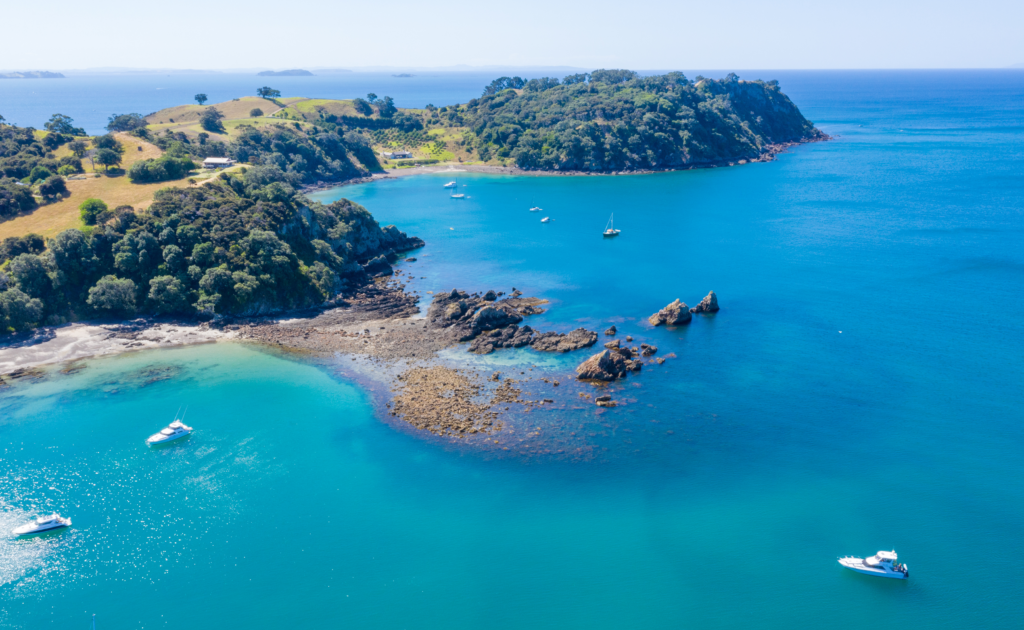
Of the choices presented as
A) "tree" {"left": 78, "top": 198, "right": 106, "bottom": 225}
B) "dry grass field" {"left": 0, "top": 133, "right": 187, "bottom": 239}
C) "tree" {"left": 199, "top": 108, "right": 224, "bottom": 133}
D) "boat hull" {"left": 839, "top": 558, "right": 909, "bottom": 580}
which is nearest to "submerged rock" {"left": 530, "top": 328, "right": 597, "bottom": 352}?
"boat hull" {"left": 839, "top": 558, "right": 909, "bottom": 580}

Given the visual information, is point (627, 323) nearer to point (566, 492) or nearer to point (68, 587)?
point (566, 492)

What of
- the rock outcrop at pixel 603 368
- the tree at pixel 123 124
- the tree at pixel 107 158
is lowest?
the rock outcrop at pixel 603 368

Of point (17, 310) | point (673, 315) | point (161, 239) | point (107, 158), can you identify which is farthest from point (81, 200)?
point (673, 315)

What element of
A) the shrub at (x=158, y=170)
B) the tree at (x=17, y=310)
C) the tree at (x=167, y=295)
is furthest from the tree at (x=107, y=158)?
the tree at (x=167, y=295)

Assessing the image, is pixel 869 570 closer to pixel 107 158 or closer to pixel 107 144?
pixel 107 158

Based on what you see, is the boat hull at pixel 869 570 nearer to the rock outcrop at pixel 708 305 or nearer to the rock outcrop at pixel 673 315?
the rock outcrop at pixel 673 315

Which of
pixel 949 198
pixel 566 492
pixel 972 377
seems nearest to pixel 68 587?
pixel 566 492
